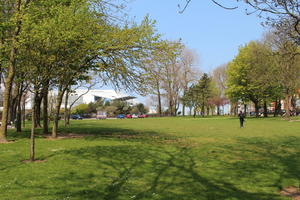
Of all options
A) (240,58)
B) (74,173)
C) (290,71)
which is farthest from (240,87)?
(74,173)

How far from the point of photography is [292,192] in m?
6.86

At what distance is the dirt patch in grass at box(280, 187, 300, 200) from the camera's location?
655 centimetres

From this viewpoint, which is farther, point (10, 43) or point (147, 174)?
point (10, 43)

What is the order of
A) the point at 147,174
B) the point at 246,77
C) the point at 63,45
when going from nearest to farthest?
the point at 147,174 → the point at 63,45 → the point at 246,77

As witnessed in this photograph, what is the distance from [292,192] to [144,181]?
3.59 m

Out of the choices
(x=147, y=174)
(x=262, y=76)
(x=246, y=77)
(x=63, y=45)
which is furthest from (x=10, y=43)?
(x=246, y=77)

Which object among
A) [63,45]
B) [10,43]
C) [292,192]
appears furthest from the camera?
[10,43]

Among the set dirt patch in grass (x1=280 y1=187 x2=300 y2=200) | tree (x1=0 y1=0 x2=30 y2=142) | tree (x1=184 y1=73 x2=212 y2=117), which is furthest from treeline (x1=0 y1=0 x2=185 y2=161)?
tree (x1=184 y1=73 x2=212 y2=117)

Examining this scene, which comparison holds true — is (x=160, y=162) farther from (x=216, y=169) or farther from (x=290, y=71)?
(x=290, y=71)

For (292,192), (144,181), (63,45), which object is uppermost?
(63,45)

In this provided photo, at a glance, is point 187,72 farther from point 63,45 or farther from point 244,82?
point 63,45

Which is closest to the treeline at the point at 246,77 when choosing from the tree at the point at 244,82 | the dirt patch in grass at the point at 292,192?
the tree at the point at 244,82

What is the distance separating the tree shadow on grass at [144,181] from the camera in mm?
6477

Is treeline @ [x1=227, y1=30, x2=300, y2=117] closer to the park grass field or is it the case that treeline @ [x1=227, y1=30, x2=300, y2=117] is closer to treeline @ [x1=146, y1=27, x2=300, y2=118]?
treeline @ [x1=146, y1=27, x2=300, y2=118]
